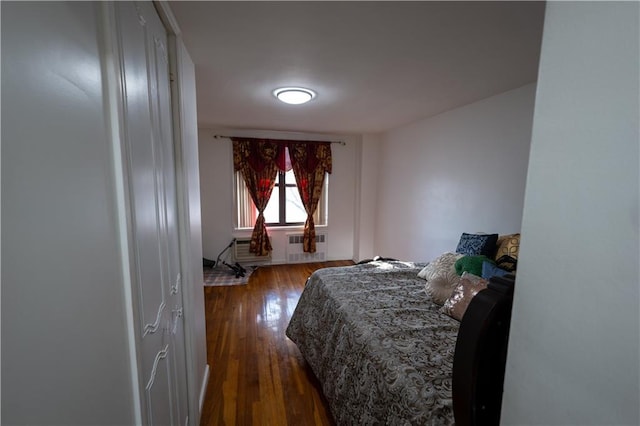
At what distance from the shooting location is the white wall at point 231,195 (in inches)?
181

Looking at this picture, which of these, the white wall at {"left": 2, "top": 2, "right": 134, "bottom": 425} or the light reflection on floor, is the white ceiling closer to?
the white wall at {"left": 2, "top": 2, "right": 134, "bottom": 425}

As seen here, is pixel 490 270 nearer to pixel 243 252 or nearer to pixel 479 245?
pixel 479 245

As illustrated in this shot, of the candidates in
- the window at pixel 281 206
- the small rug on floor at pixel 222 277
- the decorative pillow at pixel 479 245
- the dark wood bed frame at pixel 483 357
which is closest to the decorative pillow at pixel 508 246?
the decorative pillow at pixel 479 245

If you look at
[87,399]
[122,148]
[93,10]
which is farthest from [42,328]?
[93,10]

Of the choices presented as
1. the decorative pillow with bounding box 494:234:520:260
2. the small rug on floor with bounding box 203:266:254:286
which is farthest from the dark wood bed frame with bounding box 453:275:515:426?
the small rug on floor with bounding box 203:266:254:286

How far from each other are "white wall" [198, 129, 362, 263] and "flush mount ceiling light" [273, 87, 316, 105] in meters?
2.13

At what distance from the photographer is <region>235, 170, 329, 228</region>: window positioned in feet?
15.9

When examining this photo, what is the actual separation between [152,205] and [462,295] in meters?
1.73

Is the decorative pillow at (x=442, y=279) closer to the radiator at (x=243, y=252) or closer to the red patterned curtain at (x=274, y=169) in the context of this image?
the red patterned curtain at (x=274, y=169)

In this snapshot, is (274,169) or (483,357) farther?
(274,169)

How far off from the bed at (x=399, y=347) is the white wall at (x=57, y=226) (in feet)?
2.56

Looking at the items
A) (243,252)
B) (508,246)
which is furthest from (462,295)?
(243,252)

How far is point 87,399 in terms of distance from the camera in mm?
582

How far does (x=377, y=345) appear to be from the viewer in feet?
4.81
